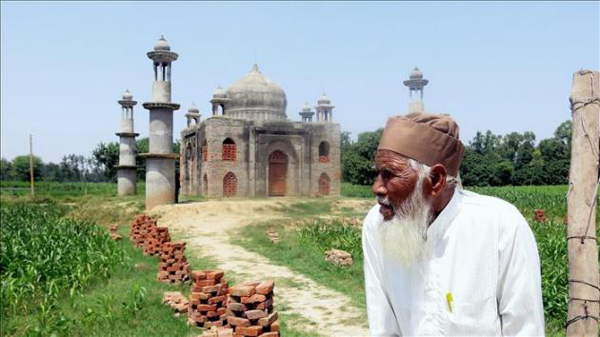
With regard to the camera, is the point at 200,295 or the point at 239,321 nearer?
the point at 239,321

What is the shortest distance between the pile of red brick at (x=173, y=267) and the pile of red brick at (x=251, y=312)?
4.08 m

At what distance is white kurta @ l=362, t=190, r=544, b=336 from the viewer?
6.76 ft

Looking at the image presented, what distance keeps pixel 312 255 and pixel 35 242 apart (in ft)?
22.6

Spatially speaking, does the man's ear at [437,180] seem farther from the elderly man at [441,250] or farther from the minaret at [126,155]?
the minaret at [126,155]

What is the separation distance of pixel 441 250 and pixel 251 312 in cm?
371

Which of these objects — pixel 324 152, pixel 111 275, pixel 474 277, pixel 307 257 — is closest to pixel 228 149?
pixel 324 152

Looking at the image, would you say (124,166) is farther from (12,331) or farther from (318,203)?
(12,331)

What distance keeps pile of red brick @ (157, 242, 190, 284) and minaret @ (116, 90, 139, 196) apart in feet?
80.3

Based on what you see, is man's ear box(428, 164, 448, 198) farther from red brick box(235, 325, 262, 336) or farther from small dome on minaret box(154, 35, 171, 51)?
small dome on minaret box(154, 35, 171, 51)

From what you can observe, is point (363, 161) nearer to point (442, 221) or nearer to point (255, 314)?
point (255, 314)

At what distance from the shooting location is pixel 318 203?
24.4m

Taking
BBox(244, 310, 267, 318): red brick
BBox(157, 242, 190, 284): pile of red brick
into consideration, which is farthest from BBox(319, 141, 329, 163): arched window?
BBox(244, 310, 267, 318): red brick

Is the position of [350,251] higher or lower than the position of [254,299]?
lower

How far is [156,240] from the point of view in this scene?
1263cm
